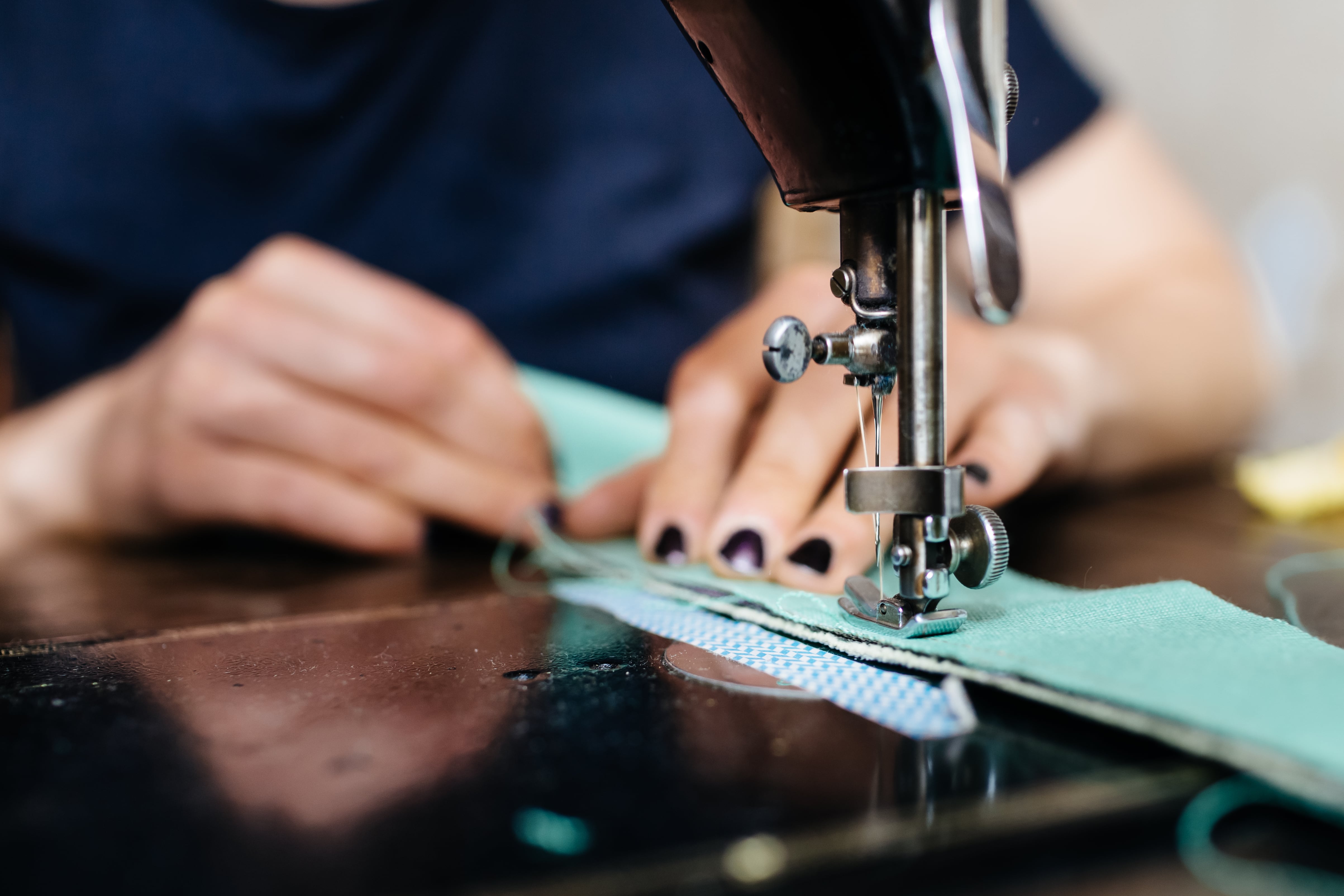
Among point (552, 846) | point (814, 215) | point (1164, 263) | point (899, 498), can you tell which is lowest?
point (552, 846)

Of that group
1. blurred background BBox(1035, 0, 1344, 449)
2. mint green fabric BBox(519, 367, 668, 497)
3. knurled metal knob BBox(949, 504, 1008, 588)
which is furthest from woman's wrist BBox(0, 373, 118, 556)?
blurred background BBox(1035, 0, 1344, 449)

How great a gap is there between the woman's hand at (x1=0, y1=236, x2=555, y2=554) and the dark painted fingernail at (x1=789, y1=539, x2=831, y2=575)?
1.15ft

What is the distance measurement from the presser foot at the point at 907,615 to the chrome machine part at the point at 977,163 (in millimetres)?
140

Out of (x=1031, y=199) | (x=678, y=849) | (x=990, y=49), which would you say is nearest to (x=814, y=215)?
(x=1031, y=199)

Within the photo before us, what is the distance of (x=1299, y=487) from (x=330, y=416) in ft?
3.05

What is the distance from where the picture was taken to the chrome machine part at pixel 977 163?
15.0 inches

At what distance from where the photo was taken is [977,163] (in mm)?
404

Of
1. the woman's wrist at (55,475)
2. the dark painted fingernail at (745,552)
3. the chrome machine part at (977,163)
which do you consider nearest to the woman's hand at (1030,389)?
the dark painted fingernail at (745,552)

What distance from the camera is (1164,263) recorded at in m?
1.35

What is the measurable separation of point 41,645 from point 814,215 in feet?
4.52

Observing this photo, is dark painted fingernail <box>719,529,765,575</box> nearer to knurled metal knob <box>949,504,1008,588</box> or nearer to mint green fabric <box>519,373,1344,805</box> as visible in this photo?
mint green fabric <box>519,373,1344,805</box>

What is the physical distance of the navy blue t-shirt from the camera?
1121mm

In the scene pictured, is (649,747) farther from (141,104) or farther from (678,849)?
(141,104)

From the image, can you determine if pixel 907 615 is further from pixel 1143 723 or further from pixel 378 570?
pixel 378 570
